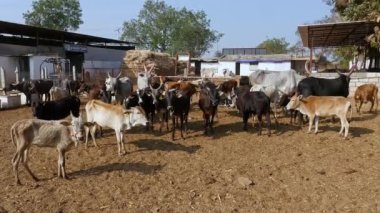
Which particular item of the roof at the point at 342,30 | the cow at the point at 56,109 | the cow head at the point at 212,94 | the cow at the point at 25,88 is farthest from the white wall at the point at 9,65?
the cow head at the point at 212,94

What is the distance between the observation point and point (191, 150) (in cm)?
930

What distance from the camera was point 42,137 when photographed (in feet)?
23.7

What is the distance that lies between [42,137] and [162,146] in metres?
3.14

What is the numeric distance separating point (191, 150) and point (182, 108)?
1829 millimetres

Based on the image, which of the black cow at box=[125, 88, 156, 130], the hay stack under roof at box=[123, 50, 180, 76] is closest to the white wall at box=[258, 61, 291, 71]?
the hay stack under roof at box=[123, 50, 180, 76]

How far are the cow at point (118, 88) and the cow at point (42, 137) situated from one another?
260 inches

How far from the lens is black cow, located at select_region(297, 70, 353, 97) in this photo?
41.9ft

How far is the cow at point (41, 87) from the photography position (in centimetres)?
1764

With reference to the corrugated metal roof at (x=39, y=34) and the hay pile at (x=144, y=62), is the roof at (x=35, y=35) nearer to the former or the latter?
the corrugated metal roof at (x=39, y=34)

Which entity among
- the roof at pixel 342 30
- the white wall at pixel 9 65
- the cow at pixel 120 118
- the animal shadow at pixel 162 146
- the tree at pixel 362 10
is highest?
the tree at pixel 362 10

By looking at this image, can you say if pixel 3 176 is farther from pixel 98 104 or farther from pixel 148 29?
pixel 148 29

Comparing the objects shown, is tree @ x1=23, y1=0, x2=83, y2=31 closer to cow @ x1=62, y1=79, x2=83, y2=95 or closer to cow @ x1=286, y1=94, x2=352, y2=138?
cow @ x1=62, y1=79, x2=83, y2=95

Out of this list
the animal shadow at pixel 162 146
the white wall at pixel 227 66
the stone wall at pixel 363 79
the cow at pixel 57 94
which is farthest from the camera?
the white wall at pixel 227 66

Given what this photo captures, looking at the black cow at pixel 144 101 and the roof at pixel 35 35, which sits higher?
the roof at pixel 35 35
